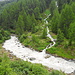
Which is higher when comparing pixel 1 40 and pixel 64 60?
pixel 1 40

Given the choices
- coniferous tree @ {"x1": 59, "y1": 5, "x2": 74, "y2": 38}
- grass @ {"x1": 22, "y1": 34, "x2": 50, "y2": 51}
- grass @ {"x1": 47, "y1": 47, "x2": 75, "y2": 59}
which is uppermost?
coniferous tree @ {"x1": 59, "y1": 5, "x2": 74, "y2": 38}

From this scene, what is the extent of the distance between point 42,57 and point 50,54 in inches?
157

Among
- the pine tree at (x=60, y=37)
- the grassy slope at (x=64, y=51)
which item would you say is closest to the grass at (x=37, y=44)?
the grassy slope at (x=64, y=51)

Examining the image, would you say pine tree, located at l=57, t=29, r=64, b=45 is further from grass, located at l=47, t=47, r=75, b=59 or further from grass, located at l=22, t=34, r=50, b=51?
grass, located at l=22, t=34, r=50, b=51

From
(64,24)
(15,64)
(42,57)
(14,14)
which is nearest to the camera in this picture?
(15,64)

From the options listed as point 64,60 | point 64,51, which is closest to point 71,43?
point 64,51

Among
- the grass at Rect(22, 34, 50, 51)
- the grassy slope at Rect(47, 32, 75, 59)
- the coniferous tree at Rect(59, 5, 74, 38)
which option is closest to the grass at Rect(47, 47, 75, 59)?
the grassy slope at Rect(47, 32, 75, 59)

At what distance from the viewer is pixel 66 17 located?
54156 mm

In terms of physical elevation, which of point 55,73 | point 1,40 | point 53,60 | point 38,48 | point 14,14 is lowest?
point 55,73

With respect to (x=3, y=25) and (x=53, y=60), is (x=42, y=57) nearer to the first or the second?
(x=53, y=60)

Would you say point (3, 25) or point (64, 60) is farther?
point (3, 25)

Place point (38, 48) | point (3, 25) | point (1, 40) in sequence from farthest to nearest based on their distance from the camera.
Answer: point (3, 25), point (1, 40), point (38, 48)

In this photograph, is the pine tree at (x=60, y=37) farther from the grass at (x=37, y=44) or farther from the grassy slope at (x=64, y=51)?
the grass at (x=37, y=44)

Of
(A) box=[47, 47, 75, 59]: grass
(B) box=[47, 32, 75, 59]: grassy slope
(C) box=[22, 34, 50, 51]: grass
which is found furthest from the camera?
(C) box=[22, 34, 50, 51]: grass
